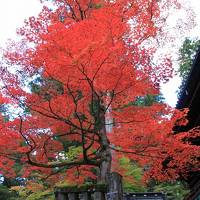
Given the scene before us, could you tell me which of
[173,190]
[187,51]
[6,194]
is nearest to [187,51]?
[187,51]

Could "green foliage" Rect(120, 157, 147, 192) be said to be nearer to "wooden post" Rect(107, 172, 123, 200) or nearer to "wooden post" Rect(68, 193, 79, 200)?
"wooden post" Rect(107, 172, 123, 200)

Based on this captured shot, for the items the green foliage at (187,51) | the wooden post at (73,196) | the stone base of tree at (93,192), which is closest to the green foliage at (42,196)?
the stone base of tree at (93,192)

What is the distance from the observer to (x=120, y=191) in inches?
360

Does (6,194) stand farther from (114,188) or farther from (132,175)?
(114,188)

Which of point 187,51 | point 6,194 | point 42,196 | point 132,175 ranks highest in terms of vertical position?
point 187,51

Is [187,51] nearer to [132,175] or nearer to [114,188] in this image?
[132,175]

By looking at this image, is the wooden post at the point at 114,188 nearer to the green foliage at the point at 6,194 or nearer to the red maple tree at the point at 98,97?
the red maple tree at the point at 98,97

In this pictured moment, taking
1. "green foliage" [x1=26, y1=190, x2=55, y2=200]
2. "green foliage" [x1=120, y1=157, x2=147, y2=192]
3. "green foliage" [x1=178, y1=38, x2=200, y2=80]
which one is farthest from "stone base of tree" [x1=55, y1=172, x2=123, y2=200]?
"green foliage" [x1=178, y1=38, x2=200, y2=80]

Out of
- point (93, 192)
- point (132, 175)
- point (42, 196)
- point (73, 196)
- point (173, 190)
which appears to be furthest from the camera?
point (173, 190)

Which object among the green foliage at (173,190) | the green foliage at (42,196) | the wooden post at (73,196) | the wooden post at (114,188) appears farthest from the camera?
the green foliage at (173,190)

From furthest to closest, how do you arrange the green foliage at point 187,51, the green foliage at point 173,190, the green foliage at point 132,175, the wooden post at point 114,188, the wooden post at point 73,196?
the green foliage at point 187,51 < the green foliage at point 173,190 < the green foliage at point 132,175 < the wooden post at point 73,196 < the wooden post at point 114,188

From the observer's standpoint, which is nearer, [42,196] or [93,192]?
[93,192]

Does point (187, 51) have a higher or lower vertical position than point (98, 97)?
higher

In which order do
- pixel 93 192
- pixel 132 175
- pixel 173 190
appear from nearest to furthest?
pixel 93 192
pixel 132 175
pixel 173 190
